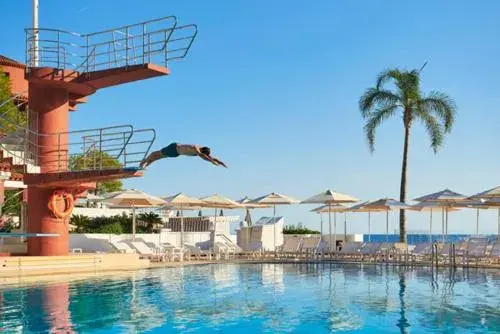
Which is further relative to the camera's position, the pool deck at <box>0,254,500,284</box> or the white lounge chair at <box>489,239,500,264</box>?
the white lounge chair at <box>489,239,500,264</box>

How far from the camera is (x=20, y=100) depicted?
31.9m

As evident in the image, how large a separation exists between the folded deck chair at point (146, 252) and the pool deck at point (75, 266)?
1.83 feet

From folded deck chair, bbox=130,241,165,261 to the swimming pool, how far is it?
3946 mm

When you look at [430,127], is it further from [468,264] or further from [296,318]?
[296,318]

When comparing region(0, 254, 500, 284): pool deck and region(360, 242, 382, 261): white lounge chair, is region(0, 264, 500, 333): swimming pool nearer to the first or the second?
region(0, 254, 500, 284): pool deck

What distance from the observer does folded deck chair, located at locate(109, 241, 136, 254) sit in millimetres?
22734

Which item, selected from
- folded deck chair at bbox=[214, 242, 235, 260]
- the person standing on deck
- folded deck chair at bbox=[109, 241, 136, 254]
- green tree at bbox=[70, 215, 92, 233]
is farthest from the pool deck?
green tree at bbox=[70, 215, 92, 233]

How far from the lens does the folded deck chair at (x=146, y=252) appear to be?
75.4 feet

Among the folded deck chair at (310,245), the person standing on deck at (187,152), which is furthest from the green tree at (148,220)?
the person standing on deck at (187,152)

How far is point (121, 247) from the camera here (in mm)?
22969

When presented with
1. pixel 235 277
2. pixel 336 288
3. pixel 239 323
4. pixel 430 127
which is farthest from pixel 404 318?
pixel 430 127

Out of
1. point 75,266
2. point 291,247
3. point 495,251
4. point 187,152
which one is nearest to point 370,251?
point 291,247

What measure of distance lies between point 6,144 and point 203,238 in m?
11.2

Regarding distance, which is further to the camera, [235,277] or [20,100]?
[20,100]
